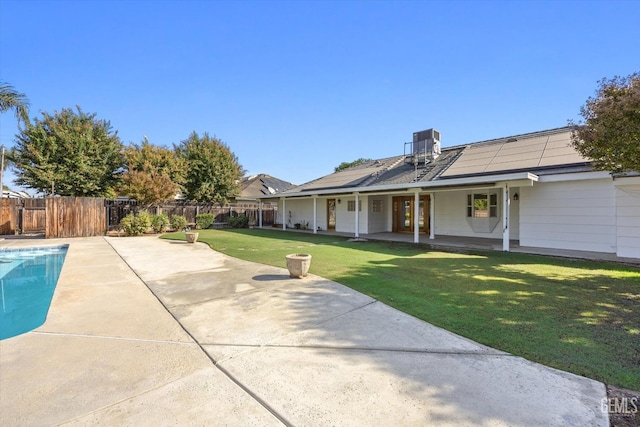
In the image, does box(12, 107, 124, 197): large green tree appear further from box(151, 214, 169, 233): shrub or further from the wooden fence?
box(151, 214, 169, 233): shrub

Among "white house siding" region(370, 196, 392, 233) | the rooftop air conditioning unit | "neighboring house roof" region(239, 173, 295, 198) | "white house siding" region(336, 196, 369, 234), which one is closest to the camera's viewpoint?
the rooftop air conditioning unit

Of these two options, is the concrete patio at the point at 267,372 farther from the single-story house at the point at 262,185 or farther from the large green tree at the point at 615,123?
the single-story house at the point at 262,185

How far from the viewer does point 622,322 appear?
3.86 meters

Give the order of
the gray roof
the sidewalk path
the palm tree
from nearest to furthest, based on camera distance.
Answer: the sidewalk path, the gray roof, the palm tree

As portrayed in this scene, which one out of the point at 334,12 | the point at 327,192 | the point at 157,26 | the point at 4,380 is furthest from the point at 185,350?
the point at 327,192

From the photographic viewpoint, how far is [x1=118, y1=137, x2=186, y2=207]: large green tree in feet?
56.0

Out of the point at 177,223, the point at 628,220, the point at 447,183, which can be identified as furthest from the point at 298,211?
the point at 628,220

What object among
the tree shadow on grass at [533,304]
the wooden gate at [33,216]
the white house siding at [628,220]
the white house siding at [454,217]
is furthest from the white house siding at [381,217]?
the wooden gate at [33,216]

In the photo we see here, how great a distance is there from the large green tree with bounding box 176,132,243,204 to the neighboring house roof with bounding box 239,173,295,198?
997 cm

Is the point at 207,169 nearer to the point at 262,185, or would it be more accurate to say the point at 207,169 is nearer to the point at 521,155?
the point at 262,185

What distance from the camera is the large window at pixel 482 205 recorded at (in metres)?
12.4

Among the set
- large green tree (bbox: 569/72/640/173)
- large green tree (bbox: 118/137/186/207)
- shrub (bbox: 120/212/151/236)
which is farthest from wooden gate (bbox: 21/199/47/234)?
large green tree (bbox: 569/72/640/173)

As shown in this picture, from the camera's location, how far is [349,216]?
56.7ft

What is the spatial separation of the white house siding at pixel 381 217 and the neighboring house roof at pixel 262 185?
1825 cm
